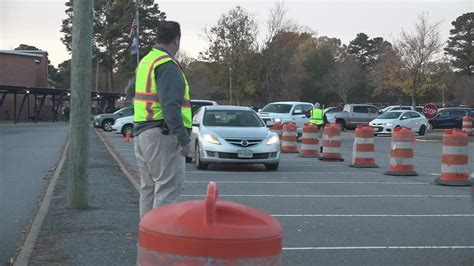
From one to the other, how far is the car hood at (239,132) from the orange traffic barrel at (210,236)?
11.3 meters

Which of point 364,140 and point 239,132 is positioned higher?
point 239,132

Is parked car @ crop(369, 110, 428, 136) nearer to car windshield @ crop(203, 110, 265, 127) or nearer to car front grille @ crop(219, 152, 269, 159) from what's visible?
car windshield @ crop(203, 110, 265, 127)

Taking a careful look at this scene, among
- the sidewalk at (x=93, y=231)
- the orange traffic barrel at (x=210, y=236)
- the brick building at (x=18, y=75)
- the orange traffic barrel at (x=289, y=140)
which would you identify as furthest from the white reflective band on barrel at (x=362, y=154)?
the brick building at (x=18, y=75)

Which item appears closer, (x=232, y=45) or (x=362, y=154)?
(x=362, y=154)

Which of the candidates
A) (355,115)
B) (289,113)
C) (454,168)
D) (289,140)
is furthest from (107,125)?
(454,168)

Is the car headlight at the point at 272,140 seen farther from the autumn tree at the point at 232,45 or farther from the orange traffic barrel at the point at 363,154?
the autumn tree at the point at 232,45

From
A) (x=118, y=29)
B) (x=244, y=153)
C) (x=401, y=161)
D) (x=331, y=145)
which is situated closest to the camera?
(x=401, y=161)

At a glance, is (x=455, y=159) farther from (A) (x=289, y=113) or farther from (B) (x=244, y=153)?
(A) (x=289, y=113)

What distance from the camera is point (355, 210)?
9.08 meters

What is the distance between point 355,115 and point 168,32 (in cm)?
3495

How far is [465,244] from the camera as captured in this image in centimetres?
684

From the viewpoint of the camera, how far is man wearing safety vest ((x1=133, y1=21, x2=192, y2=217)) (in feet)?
16.4

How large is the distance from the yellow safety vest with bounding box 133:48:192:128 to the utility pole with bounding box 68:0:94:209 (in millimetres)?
3156

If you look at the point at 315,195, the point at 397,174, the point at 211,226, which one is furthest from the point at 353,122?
the point at 211,226
